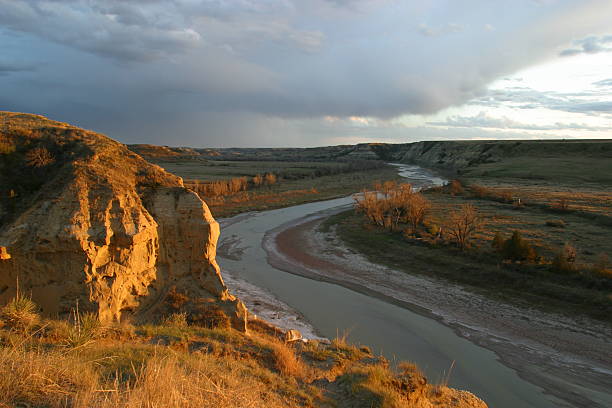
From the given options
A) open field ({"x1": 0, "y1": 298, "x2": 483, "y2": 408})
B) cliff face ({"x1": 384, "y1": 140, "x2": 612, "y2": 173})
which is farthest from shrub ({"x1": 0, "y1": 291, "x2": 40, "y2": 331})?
cliff face ({"x1": 384, "y1": 140, "x2": 612, "y2": 173})

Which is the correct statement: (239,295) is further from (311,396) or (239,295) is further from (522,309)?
(522,309)

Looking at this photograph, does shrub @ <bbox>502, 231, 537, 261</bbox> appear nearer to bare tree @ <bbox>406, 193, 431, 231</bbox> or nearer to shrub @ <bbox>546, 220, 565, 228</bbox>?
bare tree @ <bbox>406, 193, 431, 231</bbox>

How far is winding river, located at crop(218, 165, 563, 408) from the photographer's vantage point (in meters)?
11.0

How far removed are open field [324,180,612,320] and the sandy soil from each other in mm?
1164

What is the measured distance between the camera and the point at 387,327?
14.8 metres

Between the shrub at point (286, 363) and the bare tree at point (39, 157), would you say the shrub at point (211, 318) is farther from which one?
the bare tree at point (39, 157)

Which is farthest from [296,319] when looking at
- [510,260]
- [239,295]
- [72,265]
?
[510,260]

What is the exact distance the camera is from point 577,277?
17562mm

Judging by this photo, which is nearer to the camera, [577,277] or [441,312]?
→ [441,312]

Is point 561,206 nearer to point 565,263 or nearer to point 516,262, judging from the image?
point 516,262

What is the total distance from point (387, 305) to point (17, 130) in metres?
14.9

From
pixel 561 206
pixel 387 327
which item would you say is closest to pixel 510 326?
pixel 387 327

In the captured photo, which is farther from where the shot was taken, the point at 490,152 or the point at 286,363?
the point at 490,152

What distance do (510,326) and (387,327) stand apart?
4774mm
